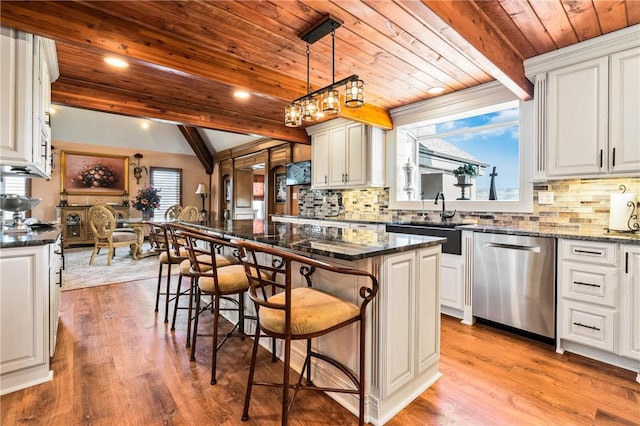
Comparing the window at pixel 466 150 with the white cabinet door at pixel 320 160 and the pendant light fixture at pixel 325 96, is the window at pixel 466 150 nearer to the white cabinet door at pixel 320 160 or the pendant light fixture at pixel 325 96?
the white cabinet door at pixel 320 160

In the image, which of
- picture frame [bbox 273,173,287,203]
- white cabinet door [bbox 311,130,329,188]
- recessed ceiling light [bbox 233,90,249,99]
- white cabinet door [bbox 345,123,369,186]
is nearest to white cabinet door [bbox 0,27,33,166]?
recessed ceiling light [bbox 233,90,249,99]

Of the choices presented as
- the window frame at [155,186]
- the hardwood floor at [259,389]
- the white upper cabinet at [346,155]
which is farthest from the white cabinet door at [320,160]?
the window frame at [155,186]

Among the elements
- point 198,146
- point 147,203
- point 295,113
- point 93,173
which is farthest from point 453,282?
point 93,173

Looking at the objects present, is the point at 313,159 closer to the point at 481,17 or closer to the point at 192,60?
the point at 192,60

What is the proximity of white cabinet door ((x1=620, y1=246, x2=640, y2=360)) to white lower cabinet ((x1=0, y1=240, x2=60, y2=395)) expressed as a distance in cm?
384

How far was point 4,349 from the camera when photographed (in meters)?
1.79

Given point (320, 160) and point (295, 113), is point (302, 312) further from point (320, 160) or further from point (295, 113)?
point (320, 160)

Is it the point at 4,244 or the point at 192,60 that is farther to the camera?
the point at 192,60

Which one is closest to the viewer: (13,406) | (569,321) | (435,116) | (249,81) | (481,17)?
(13,406)

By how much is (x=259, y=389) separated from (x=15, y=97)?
2337 mm

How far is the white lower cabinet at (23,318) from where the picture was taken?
70.1 inches

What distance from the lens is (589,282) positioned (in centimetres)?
223

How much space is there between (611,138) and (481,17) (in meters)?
1.45

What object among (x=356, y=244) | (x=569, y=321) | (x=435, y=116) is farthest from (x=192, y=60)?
(x=569, y=321)
